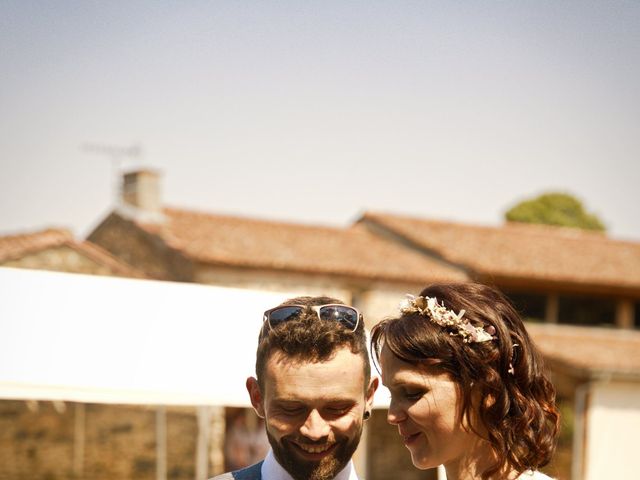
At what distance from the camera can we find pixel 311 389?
2.22 meters

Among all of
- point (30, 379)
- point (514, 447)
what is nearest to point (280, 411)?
point (514, 447)

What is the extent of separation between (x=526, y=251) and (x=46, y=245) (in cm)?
1050

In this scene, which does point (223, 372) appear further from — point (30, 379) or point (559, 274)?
point (559, 274)

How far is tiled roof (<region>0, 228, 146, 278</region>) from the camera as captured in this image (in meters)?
13.5

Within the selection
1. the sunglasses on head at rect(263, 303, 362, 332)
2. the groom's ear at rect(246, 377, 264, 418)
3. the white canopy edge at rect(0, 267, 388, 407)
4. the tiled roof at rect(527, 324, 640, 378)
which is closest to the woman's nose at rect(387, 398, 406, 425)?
the sunglasses on head at rect(263, 303, 362, 332)

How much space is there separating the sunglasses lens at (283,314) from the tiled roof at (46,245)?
12.0 m

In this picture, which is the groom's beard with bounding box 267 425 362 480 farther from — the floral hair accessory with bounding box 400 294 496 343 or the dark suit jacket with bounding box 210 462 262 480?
the floral hair accessory with bounding box 400 294 496 343

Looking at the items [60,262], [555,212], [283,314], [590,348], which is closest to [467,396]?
[283,314]

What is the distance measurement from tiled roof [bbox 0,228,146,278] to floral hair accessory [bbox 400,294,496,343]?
12193 mm

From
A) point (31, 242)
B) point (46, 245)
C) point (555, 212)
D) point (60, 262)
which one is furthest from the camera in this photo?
point (555, 212)

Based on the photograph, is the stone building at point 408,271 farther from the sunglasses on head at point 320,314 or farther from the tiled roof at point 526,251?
the sunglasses on head at point 320,314

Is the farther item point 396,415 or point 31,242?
point 31,242

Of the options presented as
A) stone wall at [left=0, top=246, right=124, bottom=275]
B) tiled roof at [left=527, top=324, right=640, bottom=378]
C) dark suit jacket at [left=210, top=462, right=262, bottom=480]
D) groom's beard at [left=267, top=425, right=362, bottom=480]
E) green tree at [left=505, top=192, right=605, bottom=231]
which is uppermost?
green tree at [left=505, top=192, right=605, bottom=231]

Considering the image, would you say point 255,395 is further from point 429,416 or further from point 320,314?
point 429,416
